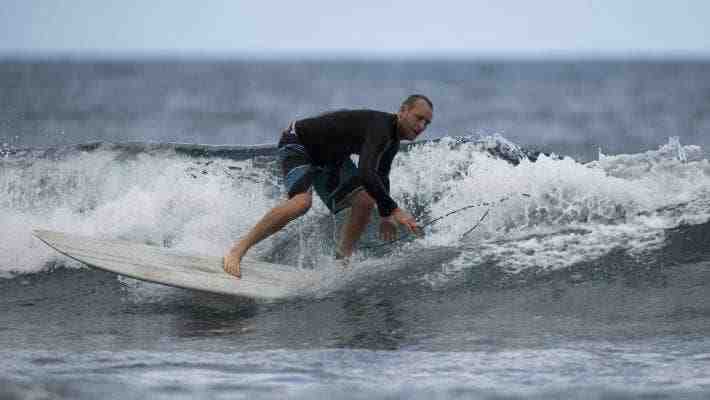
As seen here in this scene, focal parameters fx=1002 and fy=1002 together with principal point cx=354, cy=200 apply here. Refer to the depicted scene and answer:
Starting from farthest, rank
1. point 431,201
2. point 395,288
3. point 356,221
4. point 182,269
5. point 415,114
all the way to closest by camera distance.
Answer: point 431,201, point 356,221, point 395,288, point 182,269, point 415,114

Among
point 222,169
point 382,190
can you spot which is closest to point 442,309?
point 382,190

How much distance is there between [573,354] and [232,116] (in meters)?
29.6

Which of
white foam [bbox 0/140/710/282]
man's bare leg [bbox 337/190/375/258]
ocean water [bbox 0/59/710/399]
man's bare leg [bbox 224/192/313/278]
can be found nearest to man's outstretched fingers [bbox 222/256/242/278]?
man's bare leg [bbox 224/192/313/278]

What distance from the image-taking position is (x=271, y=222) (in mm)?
6328

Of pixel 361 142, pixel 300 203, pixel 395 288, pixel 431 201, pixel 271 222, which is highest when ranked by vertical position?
pixel 361 142

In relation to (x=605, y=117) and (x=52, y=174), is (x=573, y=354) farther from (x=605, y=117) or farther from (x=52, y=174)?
(x=605, y=117)

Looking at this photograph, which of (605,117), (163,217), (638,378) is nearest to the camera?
(638,378)

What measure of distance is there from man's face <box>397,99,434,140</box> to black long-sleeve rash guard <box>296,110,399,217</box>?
108mm

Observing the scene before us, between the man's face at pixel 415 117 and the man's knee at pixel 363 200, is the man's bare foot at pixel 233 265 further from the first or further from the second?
the man's face at pixel 415 117

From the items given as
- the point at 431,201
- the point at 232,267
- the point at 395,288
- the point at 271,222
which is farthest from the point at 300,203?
the point at 431,201

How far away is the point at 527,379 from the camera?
485 centimetres

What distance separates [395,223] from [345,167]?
570 millimetres

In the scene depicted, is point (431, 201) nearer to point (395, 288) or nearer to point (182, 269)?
point (395, 288)

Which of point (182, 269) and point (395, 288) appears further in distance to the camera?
point (395, 288)
